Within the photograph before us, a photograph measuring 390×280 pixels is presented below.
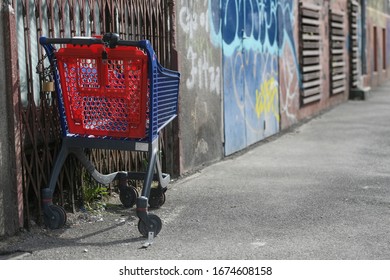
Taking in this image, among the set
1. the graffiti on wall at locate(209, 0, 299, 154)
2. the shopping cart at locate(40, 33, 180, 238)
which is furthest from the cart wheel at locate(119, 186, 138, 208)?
the graffiti on wall at locate(209, 0, 299, 154)

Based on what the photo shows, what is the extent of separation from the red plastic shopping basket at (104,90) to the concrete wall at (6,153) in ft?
1.44

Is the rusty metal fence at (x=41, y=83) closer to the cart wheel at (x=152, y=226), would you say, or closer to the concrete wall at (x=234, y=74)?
the cart wheel at (x=152, y=226)

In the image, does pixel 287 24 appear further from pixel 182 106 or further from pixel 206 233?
pixel 206 233

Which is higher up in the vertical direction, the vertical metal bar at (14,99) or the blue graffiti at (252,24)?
the blue graffiti at (252,24)

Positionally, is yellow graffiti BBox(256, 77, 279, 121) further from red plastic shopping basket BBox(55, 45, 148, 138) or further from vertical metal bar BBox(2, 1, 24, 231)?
vertical metal bar BBox(2, 1, 24, 231)

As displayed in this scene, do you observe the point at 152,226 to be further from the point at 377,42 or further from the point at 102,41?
the point at 377,42

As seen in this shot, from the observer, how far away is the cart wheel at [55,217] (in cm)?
493

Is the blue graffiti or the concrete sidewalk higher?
the blue graffiti

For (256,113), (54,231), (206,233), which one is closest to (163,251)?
(206,233)

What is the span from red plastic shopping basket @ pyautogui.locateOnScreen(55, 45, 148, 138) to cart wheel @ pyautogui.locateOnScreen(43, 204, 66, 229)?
0.55 metres

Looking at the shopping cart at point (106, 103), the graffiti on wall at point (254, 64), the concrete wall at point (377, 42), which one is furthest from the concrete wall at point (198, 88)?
the concrete wall at point (377, 42)

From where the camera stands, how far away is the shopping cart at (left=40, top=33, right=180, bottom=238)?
15.7ft

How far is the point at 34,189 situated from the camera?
498cm

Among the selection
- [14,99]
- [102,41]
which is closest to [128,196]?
[14,99]
